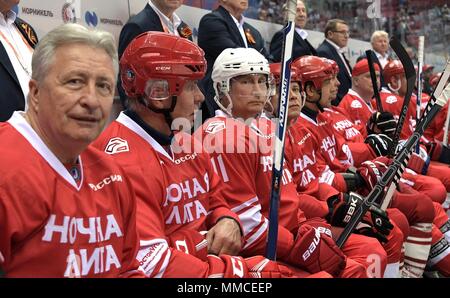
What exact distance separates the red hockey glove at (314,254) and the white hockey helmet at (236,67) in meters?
0.75

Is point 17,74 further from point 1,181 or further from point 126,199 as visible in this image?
point 1,181

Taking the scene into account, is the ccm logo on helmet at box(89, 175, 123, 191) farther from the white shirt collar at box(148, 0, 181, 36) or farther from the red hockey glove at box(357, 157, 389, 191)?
the red hockey glove at box(357, 157, 389, 191)

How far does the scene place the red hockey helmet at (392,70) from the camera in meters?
6.27

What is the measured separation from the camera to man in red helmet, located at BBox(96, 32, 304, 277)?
2086mm

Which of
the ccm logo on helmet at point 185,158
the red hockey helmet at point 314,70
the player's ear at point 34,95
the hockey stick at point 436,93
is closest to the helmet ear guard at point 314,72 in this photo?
the red hockey helmet at point 314,70

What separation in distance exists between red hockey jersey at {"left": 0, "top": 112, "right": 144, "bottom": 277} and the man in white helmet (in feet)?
2.74

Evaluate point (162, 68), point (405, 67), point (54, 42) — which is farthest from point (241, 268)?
point (405, 67)

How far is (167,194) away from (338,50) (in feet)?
14.2

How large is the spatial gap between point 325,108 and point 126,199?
2810 millimetres

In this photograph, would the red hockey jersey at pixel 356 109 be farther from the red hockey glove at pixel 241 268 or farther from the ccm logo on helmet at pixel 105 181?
the ccm logo on helmet at pixel 105 181

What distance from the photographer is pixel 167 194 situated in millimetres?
2191

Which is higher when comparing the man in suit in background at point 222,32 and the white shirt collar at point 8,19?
the white shirt collar at point 8,19
